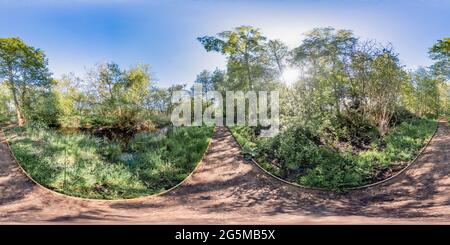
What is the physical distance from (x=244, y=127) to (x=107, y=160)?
5.58 meters

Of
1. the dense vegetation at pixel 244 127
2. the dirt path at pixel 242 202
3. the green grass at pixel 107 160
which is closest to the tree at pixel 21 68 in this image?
the dense vegetation at pixel 244 127

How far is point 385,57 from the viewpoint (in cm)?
1300

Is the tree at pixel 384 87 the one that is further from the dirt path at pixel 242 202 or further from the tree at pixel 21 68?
the tree at pixel 21 68

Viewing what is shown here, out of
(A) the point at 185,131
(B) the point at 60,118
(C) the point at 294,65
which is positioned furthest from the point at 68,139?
(C) the point at 294,65

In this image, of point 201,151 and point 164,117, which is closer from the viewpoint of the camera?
point 201,151

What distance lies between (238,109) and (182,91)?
4.29 metres

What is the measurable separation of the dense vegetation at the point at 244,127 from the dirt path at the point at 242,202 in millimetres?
522

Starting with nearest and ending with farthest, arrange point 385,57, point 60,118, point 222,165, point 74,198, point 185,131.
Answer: point 74,198 → point 222,165 → point 385,57 → point 185,131 → point 60,118

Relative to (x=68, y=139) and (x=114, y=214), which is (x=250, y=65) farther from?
(x=114, y=214)

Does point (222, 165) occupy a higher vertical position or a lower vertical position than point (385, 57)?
lower

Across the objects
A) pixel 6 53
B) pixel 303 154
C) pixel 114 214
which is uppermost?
pixel 6 53

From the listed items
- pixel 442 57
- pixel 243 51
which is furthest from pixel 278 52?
pixel 442 57

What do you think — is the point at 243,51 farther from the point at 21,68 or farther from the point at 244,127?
the point at 21,68

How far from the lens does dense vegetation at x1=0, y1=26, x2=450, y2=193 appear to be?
33.2ft
